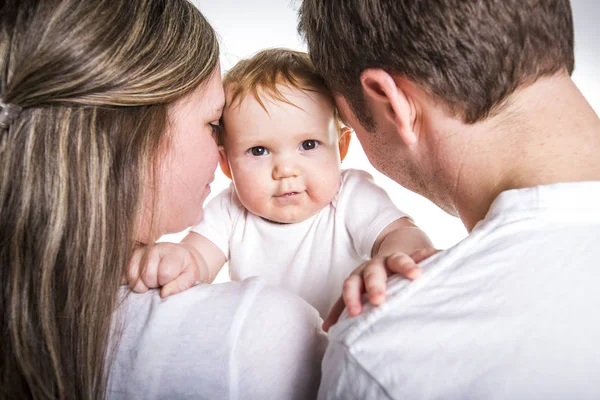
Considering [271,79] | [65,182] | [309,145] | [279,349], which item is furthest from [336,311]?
[271,79]

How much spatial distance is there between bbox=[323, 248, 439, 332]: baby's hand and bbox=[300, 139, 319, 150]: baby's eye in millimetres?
652

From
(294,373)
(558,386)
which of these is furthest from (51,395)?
(558,386)

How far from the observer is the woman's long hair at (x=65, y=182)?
913 mm

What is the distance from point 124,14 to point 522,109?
75 centimetres

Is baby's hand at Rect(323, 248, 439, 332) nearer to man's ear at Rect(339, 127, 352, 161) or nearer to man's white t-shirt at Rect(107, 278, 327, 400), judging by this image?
man's white t-shirt at Rect(107, 278, 327, 400)

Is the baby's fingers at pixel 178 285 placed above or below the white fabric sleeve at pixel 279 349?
above

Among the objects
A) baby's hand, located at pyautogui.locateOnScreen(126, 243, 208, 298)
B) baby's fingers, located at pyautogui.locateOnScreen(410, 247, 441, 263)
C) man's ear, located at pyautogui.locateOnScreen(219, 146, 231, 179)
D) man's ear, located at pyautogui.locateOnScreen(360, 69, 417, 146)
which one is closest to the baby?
man's ear, located at pyautogui.locateOnScreen(219, 146, 231, 179)

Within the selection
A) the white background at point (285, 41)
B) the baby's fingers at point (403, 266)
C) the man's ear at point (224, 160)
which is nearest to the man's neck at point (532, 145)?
the baby's fingers at point (403, 266)

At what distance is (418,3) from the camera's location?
3.39 feet

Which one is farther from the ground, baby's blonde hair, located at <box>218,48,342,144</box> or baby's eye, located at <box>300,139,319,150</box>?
baby's blonde hair, located at <box>218,48,342,144</box>

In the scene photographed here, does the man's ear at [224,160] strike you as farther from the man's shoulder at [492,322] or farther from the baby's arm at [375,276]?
the man's shoulder at [492,322]

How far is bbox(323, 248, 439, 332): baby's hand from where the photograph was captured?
784 millimetres

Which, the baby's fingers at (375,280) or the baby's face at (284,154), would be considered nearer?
the baby's fingers at (375,280)

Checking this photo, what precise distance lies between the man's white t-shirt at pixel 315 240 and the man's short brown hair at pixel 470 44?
0.55 meters
